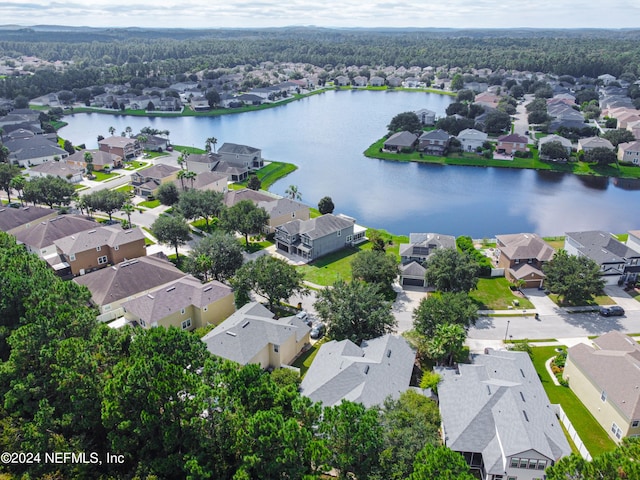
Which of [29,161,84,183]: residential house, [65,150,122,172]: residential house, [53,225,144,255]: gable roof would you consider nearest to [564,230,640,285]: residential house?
[53,225,144,255]: gable roof

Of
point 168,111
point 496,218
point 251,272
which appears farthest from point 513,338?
point 168,111

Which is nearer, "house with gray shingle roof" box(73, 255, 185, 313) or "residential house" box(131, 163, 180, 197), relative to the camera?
"house with gray shingle roof" box(73, 255, 185, 313)

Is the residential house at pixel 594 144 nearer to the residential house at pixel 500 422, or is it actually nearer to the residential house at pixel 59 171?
the residential house at pixel 500 422

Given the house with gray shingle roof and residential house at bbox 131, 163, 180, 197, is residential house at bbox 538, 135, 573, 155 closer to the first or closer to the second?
residential house at bbox 131, 163, 180, 197

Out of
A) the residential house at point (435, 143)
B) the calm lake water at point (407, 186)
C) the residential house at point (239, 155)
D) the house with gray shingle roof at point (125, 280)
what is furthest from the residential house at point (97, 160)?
the residential house at point (435, 143)

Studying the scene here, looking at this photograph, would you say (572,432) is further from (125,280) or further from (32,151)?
(32,151)

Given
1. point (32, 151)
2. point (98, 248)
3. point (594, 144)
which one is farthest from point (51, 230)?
point (594, 144)

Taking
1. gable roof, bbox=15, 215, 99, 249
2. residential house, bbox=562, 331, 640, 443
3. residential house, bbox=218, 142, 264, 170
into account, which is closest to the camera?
residential house, bbox=562, 331, 640, 443
